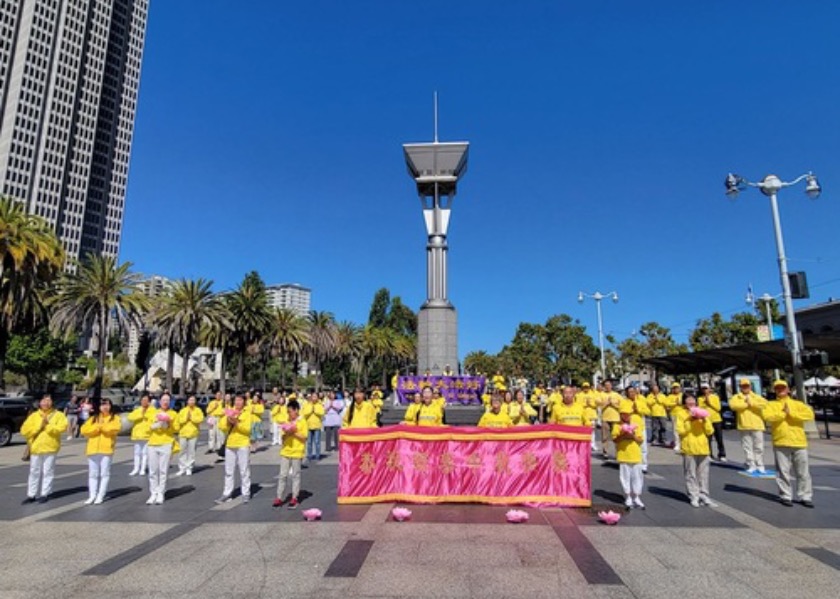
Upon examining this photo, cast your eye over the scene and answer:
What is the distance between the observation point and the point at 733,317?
152 ft

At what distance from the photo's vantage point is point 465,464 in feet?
29.1

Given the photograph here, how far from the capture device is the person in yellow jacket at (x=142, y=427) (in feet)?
34.9

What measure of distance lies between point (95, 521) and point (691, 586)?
27.1ft

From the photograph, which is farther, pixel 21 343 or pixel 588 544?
pixel 21 343

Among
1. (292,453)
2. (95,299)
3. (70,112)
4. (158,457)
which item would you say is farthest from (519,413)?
(70,112)

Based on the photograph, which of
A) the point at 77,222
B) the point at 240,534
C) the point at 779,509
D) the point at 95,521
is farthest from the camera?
the point at 77,222

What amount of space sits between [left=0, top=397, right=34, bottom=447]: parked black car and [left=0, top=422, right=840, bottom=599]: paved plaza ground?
11.9 m

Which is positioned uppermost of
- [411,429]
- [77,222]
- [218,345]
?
[77,222]

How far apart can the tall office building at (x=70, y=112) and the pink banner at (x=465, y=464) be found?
13213 cm

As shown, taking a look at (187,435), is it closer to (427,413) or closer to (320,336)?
(427,413)

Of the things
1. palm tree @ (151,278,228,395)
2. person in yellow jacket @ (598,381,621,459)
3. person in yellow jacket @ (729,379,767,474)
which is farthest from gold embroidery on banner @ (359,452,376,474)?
palm tree @ (151,278,228,395)

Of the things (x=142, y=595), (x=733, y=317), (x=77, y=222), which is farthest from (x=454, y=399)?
(x=77, y=222)

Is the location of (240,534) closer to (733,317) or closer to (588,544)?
(588,544)

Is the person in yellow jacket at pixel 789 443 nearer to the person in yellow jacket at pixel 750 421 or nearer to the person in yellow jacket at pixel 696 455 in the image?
the person in yellow jacket at pixel 750 421
